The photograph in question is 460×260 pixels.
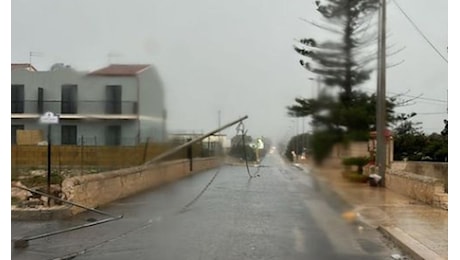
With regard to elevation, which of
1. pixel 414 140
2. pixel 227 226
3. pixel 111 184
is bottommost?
pixel 227 226

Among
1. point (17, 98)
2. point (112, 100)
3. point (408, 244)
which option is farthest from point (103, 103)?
point (408, 244)

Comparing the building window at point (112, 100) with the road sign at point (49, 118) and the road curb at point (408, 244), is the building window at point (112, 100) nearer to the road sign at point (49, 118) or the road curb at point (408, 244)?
the road sign at point (49, 118)

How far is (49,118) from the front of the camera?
272 cm

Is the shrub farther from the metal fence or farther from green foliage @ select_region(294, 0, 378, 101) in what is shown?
the metal fence

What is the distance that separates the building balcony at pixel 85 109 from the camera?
8.98 feet

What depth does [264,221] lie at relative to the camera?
4008mm

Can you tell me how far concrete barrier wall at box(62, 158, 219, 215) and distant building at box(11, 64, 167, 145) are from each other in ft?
0.96

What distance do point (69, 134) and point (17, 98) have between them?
346 mm

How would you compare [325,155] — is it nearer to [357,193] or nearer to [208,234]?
[357,193]

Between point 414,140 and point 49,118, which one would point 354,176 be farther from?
point 49,118

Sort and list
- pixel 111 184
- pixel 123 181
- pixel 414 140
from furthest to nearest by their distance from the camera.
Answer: pixel 111 184
pixel 123 181
pixel 414 140

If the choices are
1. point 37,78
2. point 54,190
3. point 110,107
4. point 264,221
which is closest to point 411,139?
point 264,221

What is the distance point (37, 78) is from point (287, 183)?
1.41 metres

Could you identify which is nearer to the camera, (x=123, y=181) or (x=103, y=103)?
(x=103, y=103)
